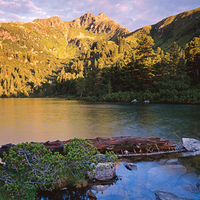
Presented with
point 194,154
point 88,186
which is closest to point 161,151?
point 194,154

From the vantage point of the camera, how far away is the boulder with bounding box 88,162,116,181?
796 centimetres

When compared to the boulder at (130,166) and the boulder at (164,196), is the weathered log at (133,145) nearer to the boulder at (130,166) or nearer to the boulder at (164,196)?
the boulder at (130,166)

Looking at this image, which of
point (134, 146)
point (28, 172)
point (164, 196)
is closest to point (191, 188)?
point (164, 196)

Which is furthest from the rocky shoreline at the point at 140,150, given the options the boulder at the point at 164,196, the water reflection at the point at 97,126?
the water reflection at the point at 97,126

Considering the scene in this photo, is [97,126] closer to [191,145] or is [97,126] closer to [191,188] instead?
[191,145]

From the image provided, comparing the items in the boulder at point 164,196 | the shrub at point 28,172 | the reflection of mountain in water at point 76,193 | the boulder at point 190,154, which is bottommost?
the reflection of mountain in water at point 76,193

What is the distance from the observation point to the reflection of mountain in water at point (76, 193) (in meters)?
6.80

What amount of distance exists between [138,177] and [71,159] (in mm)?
3432

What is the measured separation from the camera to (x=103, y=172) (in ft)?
26.5

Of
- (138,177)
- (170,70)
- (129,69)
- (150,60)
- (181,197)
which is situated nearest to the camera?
(181,197)

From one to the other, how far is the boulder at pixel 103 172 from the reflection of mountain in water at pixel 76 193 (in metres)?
0.42

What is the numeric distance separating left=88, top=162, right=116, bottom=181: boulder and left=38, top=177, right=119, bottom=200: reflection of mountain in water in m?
0.42

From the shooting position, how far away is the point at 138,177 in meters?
8.33

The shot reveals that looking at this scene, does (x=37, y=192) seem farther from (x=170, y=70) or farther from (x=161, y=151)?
(x=170, y=70)
